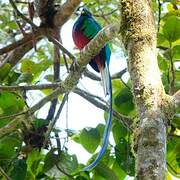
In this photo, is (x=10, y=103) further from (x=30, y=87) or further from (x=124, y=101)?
(x=124, y=101)

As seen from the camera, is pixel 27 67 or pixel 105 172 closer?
pixel 105 172

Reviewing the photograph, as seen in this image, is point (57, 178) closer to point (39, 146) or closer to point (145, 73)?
point (39, 146)

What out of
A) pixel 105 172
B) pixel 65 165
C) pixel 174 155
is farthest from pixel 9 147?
pixel 174 155

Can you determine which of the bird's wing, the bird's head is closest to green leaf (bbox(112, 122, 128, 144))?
the bird's wing

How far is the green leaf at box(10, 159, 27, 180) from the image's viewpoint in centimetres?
240

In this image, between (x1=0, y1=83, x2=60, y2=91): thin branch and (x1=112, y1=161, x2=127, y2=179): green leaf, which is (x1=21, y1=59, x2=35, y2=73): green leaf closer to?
(x1=0, y1=83, x2=60, y2=91): thin branch

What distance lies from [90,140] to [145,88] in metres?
1.13

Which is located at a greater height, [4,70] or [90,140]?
[4,70]

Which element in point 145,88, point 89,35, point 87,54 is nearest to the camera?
point 145,88

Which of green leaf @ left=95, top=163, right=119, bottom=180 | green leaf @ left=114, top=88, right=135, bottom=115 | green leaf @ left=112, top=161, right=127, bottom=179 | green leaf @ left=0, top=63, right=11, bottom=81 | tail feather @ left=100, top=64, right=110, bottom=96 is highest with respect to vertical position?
green leaf @ left=0, top=63, right=11, bottom=81

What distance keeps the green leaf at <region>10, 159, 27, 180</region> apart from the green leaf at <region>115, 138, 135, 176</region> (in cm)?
46

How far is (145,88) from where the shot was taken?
55.6 inches

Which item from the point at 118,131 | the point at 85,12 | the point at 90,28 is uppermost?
the point at 85,12

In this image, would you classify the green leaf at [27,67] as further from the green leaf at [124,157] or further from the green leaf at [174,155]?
the green leaf at [174,155]
